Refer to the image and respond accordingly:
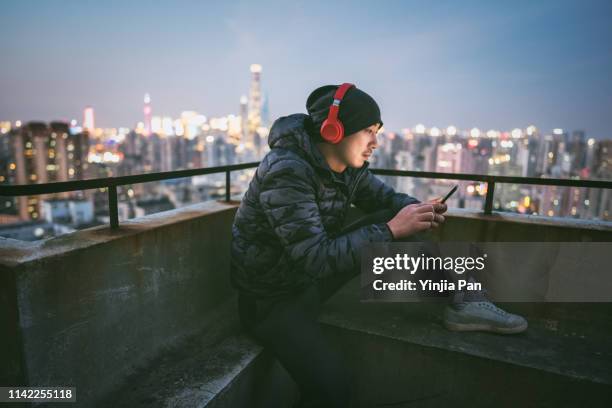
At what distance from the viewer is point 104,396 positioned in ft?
6.95

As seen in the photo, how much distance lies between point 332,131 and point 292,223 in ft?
2.08

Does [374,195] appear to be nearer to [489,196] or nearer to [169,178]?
[489,196]

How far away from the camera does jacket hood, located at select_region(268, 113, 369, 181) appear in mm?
2314

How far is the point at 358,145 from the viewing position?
245cm

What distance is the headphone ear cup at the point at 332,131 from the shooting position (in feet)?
7.52

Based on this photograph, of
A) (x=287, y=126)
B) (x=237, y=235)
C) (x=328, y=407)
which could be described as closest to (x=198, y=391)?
(x=328, y=407)

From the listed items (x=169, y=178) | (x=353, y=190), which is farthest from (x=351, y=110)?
(x=169, y=178)

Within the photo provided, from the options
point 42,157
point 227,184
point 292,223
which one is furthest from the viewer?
point 42,157

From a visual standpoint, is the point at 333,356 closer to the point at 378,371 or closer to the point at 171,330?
the point at 378,371

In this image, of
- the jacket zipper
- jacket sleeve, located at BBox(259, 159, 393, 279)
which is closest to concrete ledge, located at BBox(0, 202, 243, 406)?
jacket sleeve, located at BBox(259, 159, 393, 279)

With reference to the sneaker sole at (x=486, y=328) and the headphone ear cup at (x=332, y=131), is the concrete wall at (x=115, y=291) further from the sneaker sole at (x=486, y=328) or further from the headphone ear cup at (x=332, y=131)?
the headphone ear cup at (x=332, y=131)

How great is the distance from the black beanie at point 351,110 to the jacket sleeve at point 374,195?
766 millimetres

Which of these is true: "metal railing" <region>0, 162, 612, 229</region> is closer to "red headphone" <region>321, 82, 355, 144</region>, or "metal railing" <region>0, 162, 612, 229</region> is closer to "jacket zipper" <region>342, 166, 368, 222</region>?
"jacket zipper" <region>342, 166, 368, 222</region>

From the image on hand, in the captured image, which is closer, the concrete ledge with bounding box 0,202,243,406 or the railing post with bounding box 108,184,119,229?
the concrete ledge with bounding box 0,202,243,406
